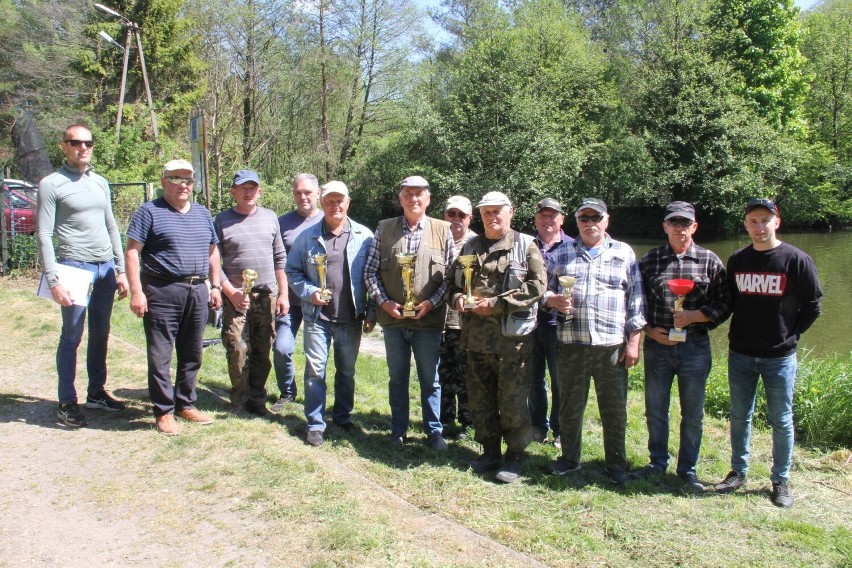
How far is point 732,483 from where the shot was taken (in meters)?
4.25

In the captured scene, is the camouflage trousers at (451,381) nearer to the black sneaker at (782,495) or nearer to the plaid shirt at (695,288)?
the plaid shirt at (695,288)

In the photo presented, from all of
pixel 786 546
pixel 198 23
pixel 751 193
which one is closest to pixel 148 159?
pixel 198 23

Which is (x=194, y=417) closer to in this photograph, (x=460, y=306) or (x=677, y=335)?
(x=460, y=306)

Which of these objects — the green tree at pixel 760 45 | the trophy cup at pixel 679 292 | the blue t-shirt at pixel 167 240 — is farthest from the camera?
the green tree at pixel 760 45

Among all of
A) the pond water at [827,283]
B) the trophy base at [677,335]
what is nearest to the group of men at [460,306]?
the trophy base at [677,335]

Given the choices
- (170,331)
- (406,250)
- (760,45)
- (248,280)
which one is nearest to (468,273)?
(406,250)

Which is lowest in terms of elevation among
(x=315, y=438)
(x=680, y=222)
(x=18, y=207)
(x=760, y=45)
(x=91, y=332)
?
(x=315, y=438)

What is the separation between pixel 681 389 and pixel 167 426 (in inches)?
143

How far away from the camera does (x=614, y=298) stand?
4.18 metres

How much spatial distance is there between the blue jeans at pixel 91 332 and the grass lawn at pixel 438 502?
36 cm

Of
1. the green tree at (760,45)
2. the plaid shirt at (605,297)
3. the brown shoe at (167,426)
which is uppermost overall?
the green tree at (760,45)

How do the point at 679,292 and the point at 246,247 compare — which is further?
the point at 246,247

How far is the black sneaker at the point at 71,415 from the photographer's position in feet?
15.5

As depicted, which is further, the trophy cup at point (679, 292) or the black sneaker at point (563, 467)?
the black sneaker at point (563, 467)
